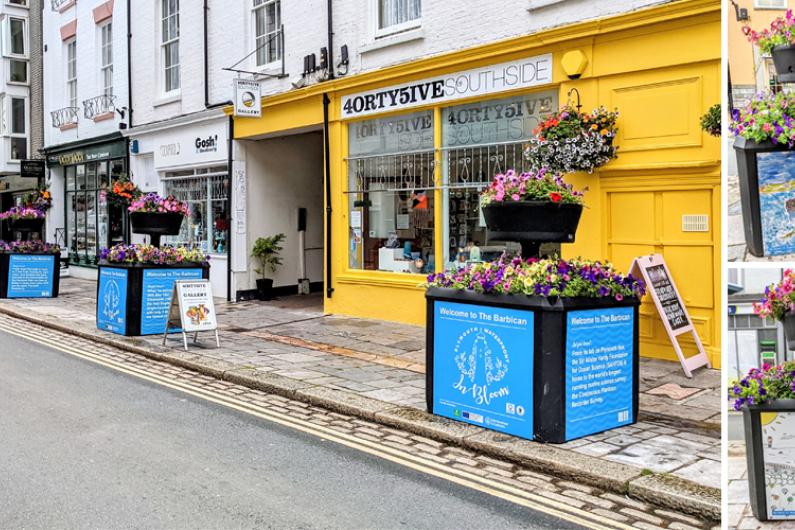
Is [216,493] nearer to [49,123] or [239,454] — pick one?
[239,454]

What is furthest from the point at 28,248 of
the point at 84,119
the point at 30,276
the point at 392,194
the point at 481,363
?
the point at 481,363

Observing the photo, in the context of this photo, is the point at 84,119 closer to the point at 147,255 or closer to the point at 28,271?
the point at 28,271

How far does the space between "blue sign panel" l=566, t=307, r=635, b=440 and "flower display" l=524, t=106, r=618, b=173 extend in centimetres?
357

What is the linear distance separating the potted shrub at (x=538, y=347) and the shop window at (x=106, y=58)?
59.2 feet

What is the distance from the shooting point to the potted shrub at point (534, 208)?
20.6 feet

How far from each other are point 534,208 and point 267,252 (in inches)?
436

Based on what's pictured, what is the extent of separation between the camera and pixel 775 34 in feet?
6.48

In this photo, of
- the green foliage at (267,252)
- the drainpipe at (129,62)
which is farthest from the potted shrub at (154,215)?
the drainpipe at (129,62)

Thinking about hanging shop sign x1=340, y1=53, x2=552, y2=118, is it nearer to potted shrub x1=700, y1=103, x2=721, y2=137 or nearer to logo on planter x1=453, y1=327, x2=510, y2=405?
potted shrub x1=700, y1=103, x2=721, y2=137

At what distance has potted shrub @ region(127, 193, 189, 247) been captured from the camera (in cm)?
1245

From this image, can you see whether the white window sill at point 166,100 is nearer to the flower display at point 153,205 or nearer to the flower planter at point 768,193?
the flower display at point 153,205

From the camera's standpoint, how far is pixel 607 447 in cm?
598

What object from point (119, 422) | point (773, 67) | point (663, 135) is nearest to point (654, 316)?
point (663, 135)

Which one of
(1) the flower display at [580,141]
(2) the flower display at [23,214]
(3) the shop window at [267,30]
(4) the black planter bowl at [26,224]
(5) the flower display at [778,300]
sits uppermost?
(3) the shop window at [267,30]
